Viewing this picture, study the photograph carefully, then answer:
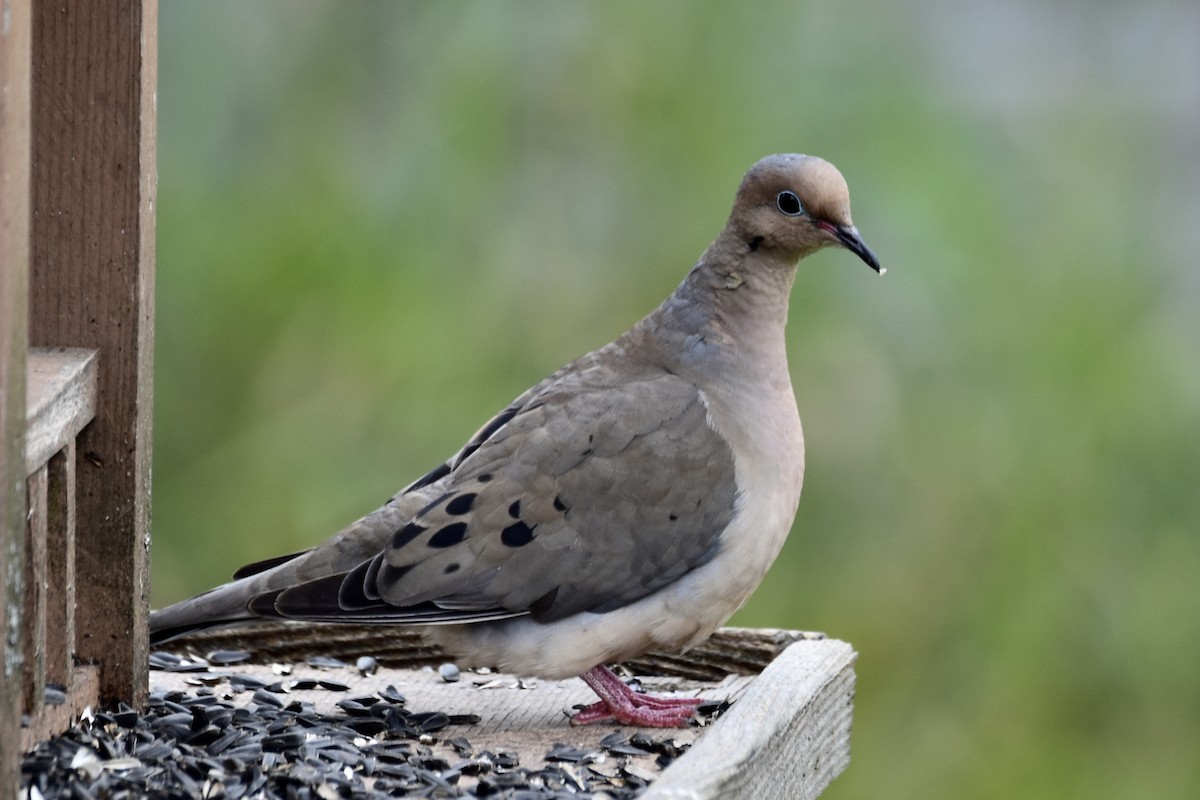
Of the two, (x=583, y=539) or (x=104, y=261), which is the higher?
(x=104, y=261)

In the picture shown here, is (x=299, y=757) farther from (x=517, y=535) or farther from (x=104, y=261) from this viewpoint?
(x=104, y=261)

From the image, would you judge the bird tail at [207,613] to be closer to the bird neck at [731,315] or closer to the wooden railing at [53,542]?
the wooden railing at [53,542]

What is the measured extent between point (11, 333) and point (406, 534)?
51.9 inches

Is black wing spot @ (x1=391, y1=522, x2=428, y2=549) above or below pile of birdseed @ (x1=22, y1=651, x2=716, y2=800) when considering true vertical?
above

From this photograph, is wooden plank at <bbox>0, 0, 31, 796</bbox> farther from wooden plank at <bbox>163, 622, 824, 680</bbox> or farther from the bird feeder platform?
wooden plank at <bbox>163, 622, 824, 680</bbox>

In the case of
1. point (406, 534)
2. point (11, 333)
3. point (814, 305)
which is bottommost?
point (406, 534)

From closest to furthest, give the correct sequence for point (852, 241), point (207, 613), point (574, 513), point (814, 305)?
point (207, 613) → point (574, 513) → point (852, 241) → point (814, 305)

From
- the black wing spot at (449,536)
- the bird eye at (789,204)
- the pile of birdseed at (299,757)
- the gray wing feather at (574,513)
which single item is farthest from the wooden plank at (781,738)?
the bird eye at (789,204)

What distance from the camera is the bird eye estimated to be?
Answer: 3.63 meters

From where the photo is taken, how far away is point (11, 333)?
210 cm

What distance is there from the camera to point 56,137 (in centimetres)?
291

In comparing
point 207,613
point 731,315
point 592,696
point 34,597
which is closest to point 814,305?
point 731,315

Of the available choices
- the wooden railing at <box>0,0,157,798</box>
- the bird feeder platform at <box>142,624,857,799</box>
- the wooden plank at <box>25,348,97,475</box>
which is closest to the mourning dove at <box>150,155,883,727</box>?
the bird feeder platform at <box>142,624,857,799</box>

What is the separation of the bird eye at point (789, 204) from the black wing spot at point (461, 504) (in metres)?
0.97
